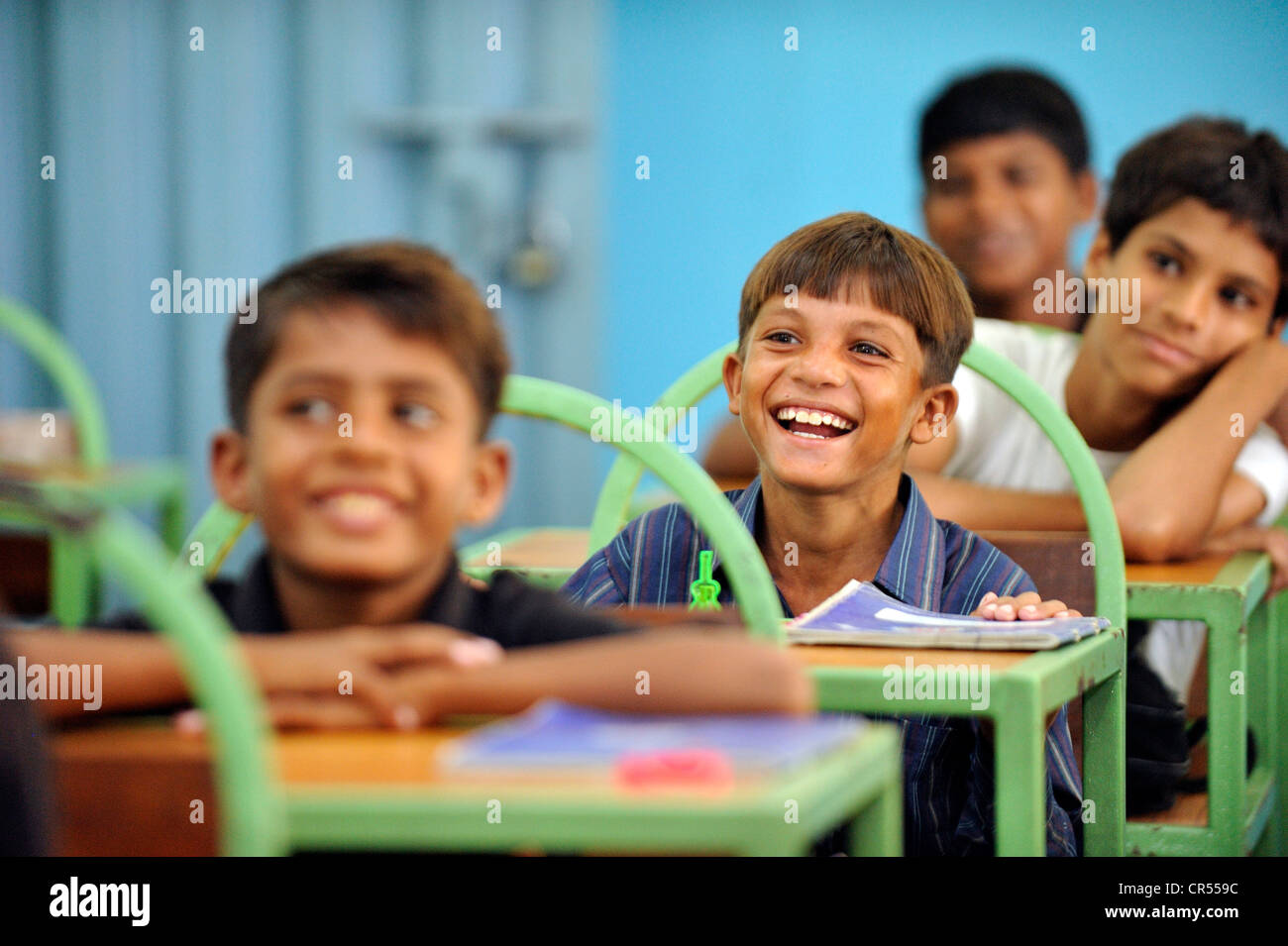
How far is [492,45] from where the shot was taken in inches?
135

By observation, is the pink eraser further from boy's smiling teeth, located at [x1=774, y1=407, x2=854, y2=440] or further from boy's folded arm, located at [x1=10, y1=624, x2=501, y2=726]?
boy's smiling teeth, located at [x1=774, y1=407, x2=854, y2=440]

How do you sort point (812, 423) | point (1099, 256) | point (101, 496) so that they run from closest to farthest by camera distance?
point (812, 423) → point (101, 496) → point (1099, 256)

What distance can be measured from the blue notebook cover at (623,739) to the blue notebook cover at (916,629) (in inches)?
14.3

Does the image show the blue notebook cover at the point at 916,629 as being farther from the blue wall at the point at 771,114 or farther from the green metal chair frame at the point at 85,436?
the blue wall at the point at 771,114

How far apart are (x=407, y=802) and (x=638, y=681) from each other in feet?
0.51

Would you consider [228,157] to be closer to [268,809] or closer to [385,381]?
[385,381]

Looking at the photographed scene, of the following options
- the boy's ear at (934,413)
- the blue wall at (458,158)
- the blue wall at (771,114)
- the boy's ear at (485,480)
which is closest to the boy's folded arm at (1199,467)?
the boy's ear at (934,413)

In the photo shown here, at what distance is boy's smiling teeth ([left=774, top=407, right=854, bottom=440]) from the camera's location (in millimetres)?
1479

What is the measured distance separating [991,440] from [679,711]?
4.74 ft

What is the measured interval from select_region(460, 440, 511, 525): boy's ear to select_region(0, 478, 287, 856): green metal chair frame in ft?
1.00

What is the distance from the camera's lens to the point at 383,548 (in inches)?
35.4

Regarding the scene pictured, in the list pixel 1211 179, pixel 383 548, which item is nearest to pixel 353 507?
pixel 383 548

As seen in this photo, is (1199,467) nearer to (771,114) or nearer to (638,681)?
(638,681)

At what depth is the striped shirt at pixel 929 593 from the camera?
134 centimetres
